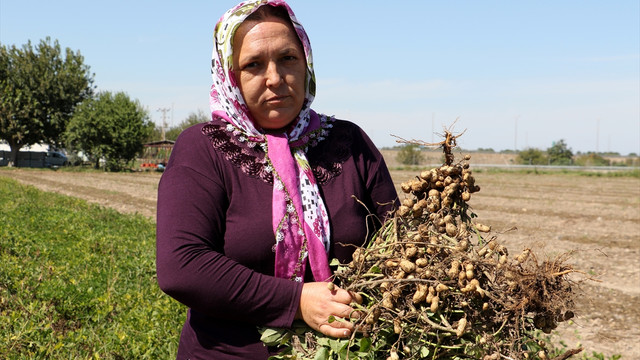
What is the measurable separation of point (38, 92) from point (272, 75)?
4463cm

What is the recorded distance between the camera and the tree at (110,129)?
127 feet

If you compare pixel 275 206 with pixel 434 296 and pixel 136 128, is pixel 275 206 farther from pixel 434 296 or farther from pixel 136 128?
pixel 136 128

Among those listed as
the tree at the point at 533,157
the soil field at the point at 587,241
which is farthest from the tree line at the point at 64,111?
the tree at the point at 533,157

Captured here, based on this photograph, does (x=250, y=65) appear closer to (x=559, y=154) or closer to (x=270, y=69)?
(x=270, y=69)

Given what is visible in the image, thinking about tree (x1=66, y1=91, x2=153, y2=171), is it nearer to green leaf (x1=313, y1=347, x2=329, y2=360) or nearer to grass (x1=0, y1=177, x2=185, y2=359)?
grass (x1=0, y1=177, x2=185, y2=359)

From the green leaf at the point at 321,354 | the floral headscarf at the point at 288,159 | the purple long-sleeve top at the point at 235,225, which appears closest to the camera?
the green leaf at the point at 321,354

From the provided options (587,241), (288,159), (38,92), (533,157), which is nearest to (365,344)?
(288,159)

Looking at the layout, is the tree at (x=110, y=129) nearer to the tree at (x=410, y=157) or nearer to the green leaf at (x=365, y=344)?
the tree at (x=410, y=157)

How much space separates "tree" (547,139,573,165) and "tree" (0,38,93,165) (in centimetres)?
5178

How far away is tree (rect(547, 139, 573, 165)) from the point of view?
64231 millimetres

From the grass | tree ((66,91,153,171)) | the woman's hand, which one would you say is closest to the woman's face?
the woman's hand

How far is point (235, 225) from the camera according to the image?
187 cm

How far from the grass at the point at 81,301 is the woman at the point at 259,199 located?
199cm

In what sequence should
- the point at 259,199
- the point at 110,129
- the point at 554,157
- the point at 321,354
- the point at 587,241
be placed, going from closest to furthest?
the point at 321,354 → the point at 259,199 → the point at 587,241 → the point at 110,129 → the point at 554,157
